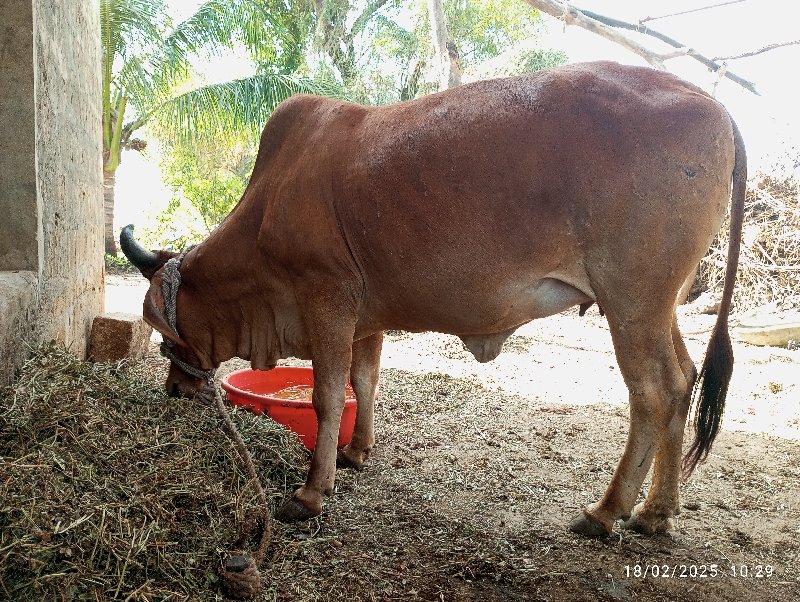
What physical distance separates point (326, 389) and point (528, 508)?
4.05ft

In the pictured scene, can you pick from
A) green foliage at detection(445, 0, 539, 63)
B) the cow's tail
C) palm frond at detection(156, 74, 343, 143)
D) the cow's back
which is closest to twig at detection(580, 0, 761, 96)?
the cow's tail

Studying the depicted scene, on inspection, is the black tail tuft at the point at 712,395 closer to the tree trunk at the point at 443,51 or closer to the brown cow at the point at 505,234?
the brown cow at the point at 505,234

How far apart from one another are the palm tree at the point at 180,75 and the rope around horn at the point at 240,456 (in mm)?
10661

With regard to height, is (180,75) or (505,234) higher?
(180,75)

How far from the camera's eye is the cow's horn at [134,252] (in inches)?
148

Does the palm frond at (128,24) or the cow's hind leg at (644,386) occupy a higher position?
the palm frond at (128,24)

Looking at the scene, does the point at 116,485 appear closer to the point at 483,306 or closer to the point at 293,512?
the point at 293,512

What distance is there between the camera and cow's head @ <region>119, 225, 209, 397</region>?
3756 mm

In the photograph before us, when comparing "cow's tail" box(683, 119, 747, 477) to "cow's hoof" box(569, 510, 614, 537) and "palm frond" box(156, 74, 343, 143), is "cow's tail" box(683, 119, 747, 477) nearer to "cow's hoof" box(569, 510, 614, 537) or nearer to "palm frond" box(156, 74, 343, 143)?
"cow's hoof" box(569, 510, 614, 537)

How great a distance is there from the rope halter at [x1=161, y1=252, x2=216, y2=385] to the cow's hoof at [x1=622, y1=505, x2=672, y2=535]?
2.33m

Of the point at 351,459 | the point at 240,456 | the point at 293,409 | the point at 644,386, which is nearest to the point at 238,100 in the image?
the point at 293,409

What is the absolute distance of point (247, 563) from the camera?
2.62 m

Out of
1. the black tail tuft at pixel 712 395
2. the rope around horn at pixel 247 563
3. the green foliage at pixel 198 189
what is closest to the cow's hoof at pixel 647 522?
the black tail tuft at pixel 712 395

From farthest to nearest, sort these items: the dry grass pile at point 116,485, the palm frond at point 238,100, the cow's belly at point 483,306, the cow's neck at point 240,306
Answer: the palm frond at point 238,100
the cow's neck at point 240,306
the cow's belly at point 483,306
the dry grass pile at point 116,485
